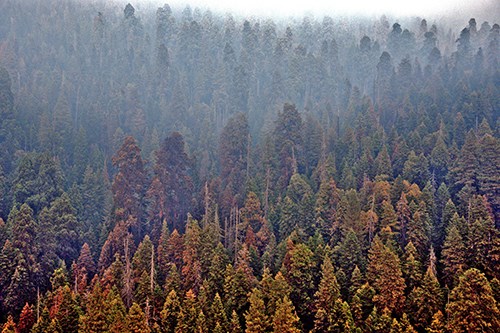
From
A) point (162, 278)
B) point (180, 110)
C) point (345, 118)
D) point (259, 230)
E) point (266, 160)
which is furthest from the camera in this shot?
point (180, 110)

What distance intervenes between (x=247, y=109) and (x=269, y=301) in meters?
65.1

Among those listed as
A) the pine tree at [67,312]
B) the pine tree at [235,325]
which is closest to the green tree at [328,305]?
the pine tree at [235,325]

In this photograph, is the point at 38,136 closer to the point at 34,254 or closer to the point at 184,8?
the point at 34,254

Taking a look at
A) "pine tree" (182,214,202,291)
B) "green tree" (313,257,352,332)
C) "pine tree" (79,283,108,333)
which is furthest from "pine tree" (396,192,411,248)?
"pine tree" (79,283,108,333)

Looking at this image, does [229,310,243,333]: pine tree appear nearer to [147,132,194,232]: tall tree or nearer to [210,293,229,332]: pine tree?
[210,293,229,332]: pine tree

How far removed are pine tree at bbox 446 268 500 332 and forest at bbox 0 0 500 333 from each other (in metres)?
0.14

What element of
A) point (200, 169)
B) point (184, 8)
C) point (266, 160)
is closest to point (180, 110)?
point (200, 169)

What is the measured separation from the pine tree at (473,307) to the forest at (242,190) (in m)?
0.14

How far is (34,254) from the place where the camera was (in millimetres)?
60938

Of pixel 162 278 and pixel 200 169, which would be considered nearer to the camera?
pixel 162 278

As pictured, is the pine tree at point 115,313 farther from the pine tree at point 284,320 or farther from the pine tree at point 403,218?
the pine tree at point 403,218

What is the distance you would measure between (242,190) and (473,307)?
3714 cm

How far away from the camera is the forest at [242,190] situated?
50.9 meters

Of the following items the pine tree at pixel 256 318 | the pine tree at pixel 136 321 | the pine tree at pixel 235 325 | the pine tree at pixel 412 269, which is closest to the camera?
the pine tree at pixel 136 321
